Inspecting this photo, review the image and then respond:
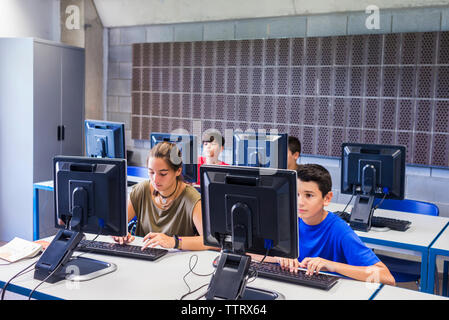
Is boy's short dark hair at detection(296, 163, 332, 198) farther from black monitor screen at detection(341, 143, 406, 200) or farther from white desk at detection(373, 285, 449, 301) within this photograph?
black monitor screen at detection(341, 143, 406, 200)

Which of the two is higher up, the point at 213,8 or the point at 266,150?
the point at 213,8

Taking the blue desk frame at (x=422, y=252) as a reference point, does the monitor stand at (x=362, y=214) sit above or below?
above

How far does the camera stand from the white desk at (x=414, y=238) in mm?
2521

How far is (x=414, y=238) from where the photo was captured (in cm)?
268

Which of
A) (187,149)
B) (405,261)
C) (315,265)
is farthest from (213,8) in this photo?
(315,265)

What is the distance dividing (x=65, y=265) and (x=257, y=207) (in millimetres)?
889

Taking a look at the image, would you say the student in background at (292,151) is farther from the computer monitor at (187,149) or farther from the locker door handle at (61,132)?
the locker door handle at (61,132)

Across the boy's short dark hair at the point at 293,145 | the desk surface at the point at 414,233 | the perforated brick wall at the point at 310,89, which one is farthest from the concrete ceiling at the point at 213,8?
→ the desk surface at the point at 414,233

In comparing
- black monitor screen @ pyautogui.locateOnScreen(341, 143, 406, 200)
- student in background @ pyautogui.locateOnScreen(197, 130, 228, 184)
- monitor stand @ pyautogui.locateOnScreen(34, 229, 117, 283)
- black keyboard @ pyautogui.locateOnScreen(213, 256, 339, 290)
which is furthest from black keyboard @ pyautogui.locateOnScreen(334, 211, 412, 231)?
monitor stand @ pyautogui.locateOnScreen(34, 229, 117, 283)

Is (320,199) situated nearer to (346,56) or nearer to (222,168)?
(222,168)

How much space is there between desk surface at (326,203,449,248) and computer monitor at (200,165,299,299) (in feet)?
3.69

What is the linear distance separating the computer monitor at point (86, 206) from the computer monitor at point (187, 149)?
5.07 ft

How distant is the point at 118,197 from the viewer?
6.59 feet

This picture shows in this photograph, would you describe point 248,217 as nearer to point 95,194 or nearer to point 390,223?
point 95,194
